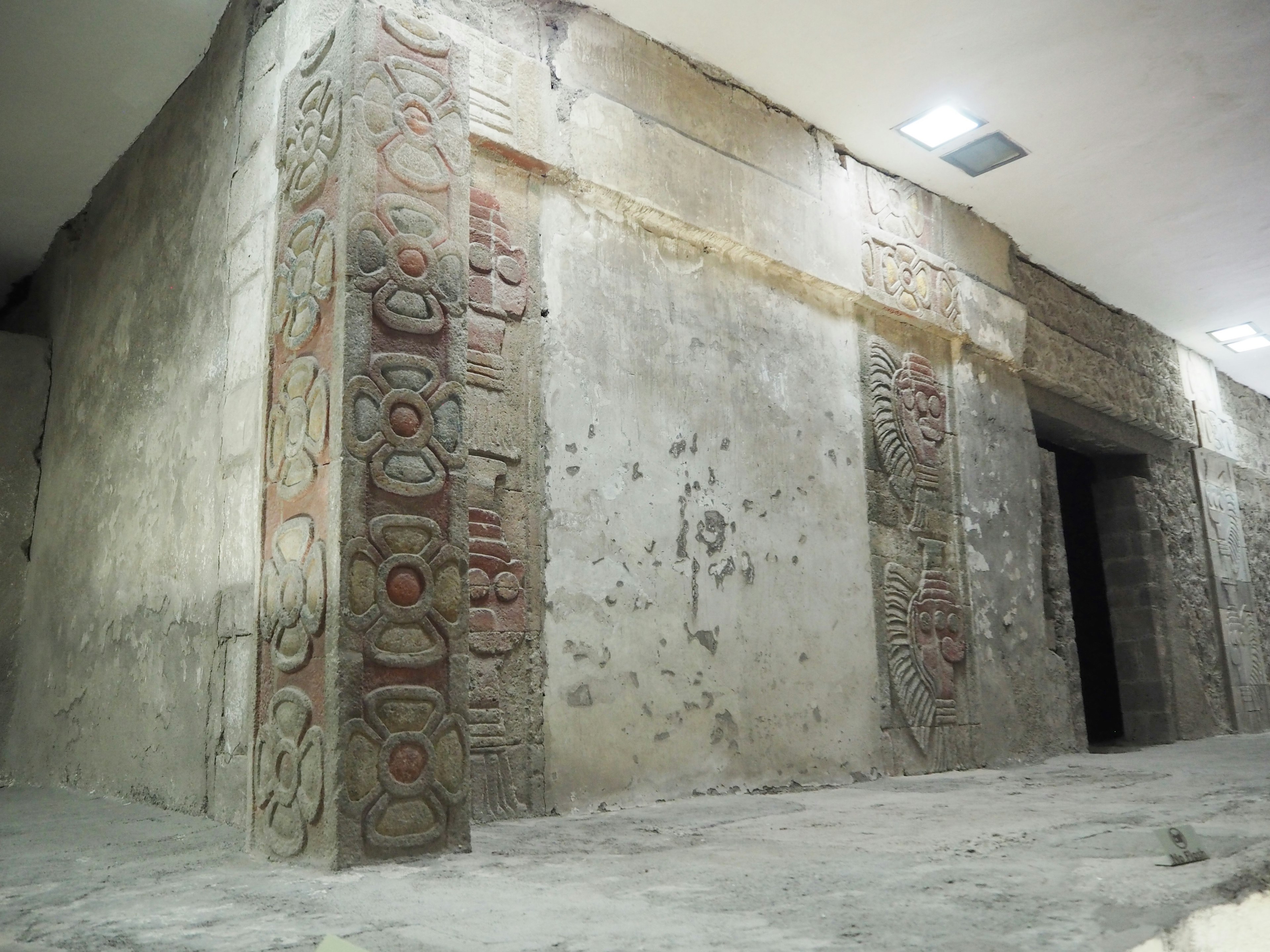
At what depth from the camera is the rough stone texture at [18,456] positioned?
Result: 173 inches

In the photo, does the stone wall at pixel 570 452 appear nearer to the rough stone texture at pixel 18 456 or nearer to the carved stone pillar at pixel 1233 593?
the rough stone texture at pixel 18 456

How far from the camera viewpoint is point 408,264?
7.70 ft

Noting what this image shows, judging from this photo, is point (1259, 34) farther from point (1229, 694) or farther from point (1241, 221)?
point (1229, 694)

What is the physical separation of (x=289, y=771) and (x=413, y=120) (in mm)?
1545

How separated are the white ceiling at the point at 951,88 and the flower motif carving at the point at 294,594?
2.13 m

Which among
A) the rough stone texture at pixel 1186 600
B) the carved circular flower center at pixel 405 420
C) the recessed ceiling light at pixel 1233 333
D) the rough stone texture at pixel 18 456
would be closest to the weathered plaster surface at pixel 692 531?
the carved circular flower center at pixel 405 420

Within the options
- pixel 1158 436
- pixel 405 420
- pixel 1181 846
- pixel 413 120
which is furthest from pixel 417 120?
pixel 1158 436

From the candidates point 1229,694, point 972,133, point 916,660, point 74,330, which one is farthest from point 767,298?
point 1229,694

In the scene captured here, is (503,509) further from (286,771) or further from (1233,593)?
(1233,593)

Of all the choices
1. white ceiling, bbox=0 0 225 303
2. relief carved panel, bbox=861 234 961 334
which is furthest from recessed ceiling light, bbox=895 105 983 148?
white ceiling, bbox=0 0 225 303

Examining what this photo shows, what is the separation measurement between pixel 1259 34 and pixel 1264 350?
12.3ft

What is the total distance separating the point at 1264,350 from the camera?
681 cm

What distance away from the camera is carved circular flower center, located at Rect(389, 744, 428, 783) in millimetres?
2105

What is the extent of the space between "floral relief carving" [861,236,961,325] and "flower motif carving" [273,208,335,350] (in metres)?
2.59
